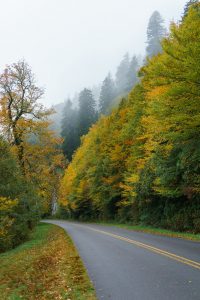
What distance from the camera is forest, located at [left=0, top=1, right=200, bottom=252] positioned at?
17547mm

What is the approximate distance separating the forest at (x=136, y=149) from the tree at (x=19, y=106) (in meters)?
0.08

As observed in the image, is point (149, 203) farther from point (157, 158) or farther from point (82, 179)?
point (82, 179)

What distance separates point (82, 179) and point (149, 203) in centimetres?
2539

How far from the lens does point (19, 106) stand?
30594 millimetres

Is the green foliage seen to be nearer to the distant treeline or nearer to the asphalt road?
the asphalt road

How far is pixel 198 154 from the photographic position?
19078 mm

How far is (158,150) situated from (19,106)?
1181 centimetres

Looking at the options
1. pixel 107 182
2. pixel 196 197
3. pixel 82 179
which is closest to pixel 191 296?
pixel 196 197

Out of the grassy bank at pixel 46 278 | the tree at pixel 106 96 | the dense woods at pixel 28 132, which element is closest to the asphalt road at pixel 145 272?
the grassy bank at pixel 46 278

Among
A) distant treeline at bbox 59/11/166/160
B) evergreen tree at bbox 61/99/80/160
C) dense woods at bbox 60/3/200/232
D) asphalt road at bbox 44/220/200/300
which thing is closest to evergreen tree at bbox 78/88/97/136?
distant treeline at bbox 59/11/166/160

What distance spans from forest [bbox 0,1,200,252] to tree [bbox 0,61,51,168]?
0.26 ft

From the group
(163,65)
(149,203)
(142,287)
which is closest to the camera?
(142,287)

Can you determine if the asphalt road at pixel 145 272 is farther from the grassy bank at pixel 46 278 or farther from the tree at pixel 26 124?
the tree at pixel 26 124

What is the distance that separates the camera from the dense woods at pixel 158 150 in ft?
56.9
